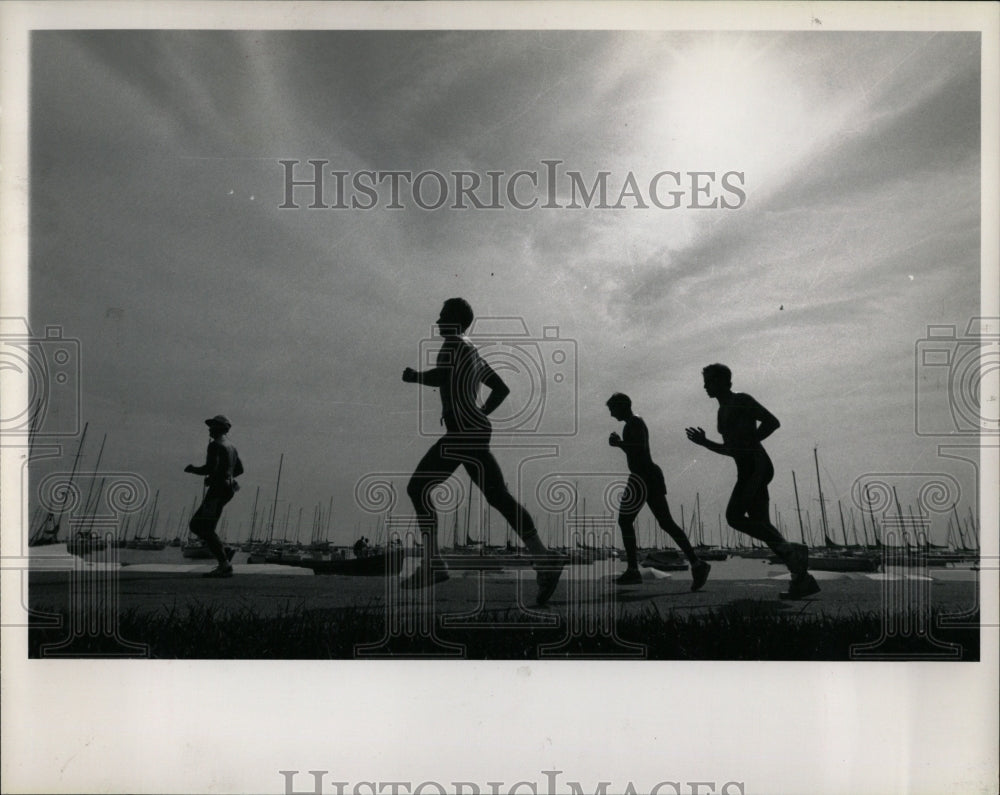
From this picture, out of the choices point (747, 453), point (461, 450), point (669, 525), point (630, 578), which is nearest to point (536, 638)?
point (630, 578)

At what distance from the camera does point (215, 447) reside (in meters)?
3.46

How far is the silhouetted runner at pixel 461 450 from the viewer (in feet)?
11.3

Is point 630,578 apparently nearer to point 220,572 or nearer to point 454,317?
point 454,317

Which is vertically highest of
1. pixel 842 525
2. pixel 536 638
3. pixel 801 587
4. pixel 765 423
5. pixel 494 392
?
pixel 494 392

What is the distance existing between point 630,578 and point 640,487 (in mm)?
346

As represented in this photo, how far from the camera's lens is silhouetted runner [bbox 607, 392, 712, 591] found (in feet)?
11.3

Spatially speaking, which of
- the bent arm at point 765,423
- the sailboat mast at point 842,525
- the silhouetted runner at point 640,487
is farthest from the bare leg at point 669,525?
the sailboat mast at point 842,525

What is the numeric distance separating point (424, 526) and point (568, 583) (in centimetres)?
59

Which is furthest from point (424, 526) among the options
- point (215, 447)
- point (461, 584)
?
point (215, 447)

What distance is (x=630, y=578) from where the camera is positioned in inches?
135

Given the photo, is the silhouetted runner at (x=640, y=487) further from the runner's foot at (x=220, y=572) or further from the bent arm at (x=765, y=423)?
Result: the runner's foot at (x=220, y=572)

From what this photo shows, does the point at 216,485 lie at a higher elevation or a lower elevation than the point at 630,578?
higher

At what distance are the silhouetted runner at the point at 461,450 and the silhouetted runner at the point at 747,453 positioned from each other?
0.73m

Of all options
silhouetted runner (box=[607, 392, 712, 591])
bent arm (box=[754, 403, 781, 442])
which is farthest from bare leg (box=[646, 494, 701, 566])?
bent arm (box=[754, 403, 781, 442])
